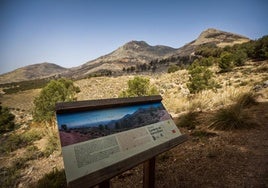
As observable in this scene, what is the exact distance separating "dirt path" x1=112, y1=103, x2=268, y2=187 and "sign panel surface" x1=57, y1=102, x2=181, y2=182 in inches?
41.9

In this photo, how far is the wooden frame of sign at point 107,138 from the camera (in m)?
1.53

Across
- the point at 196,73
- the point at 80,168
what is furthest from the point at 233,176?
the point at 196,73

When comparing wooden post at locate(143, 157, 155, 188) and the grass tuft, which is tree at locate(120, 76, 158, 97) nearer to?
the grass tuft

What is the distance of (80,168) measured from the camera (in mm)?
1501

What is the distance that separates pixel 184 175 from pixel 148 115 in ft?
4.62

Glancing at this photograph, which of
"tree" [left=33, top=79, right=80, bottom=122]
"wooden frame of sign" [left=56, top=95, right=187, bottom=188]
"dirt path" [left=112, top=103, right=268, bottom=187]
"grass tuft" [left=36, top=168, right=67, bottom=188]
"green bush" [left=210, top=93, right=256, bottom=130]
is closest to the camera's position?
"wooden frame of sign" [left=56, top=95, right=187, bottom=188]

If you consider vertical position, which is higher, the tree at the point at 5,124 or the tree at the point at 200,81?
the tree at the point at 200,81

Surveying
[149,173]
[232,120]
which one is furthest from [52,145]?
[232,120]

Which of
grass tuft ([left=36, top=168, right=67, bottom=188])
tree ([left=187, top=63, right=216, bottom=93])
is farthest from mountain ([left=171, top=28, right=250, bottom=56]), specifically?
grass tuft ([left=36, top=168, right=67, bottom=188])

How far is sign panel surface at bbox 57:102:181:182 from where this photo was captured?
1.54 metres

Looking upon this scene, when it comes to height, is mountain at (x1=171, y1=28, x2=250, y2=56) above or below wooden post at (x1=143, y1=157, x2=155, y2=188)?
above

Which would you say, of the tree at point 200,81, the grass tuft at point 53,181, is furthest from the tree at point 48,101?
the tree at point 200,81

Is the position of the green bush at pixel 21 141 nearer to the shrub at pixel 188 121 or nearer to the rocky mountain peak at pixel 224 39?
the shrub at pixel 188 121

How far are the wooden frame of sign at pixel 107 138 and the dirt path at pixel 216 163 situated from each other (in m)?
0.93
